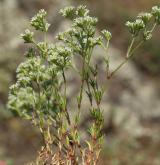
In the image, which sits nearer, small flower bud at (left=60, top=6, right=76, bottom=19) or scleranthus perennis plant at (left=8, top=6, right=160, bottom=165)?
scleranthus perennis plant at (left=8, top=6, right=160, bottom=165)

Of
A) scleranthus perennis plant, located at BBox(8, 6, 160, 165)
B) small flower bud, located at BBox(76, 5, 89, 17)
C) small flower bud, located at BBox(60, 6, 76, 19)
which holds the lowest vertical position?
scleranthus perennis plant, located at BBox(8, 6, 160, 165)

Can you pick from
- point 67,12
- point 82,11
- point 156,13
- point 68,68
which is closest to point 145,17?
point 156,13

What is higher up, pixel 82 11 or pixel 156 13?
pixel 82 11

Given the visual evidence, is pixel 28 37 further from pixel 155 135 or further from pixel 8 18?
pixel 8 18

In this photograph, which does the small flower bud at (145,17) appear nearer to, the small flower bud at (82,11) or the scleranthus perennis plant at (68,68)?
the scleranthus perennis plant at (68,68)

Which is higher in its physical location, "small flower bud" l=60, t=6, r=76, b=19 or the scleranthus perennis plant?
"small flower bud" l=60, t=6, r=76, b=19

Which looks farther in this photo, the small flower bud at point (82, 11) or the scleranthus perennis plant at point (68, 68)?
the small flower bud at point (82, 11)

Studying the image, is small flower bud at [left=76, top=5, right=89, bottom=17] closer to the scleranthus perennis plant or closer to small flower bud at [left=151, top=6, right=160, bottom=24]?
the scleranthus perennis plant

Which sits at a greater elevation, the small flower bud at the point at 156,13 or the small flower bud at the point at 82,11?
the small flower bud at the point at 82,11

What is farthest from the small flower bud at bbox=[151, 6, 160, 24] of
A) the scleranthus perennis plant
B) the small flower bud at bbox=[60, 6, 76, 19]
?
the small flower bud at bbox=[60, 6, 76, 19]

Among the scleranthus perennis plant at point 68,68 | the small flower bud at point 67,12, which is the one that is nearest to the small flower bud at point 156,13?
the scleranthus perennis plant at point 68,68

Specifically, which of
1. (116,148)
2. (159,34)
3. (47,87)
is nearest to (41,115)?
(47,87)

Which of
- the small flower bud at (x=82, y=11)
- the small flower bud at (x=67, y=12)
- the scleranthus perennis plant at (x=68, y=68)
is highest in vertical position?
the small flower bud at (x=67, y=12)

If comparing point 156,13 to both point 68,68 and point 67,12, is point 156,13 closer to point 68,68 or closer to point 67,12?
Result: point 67,12
